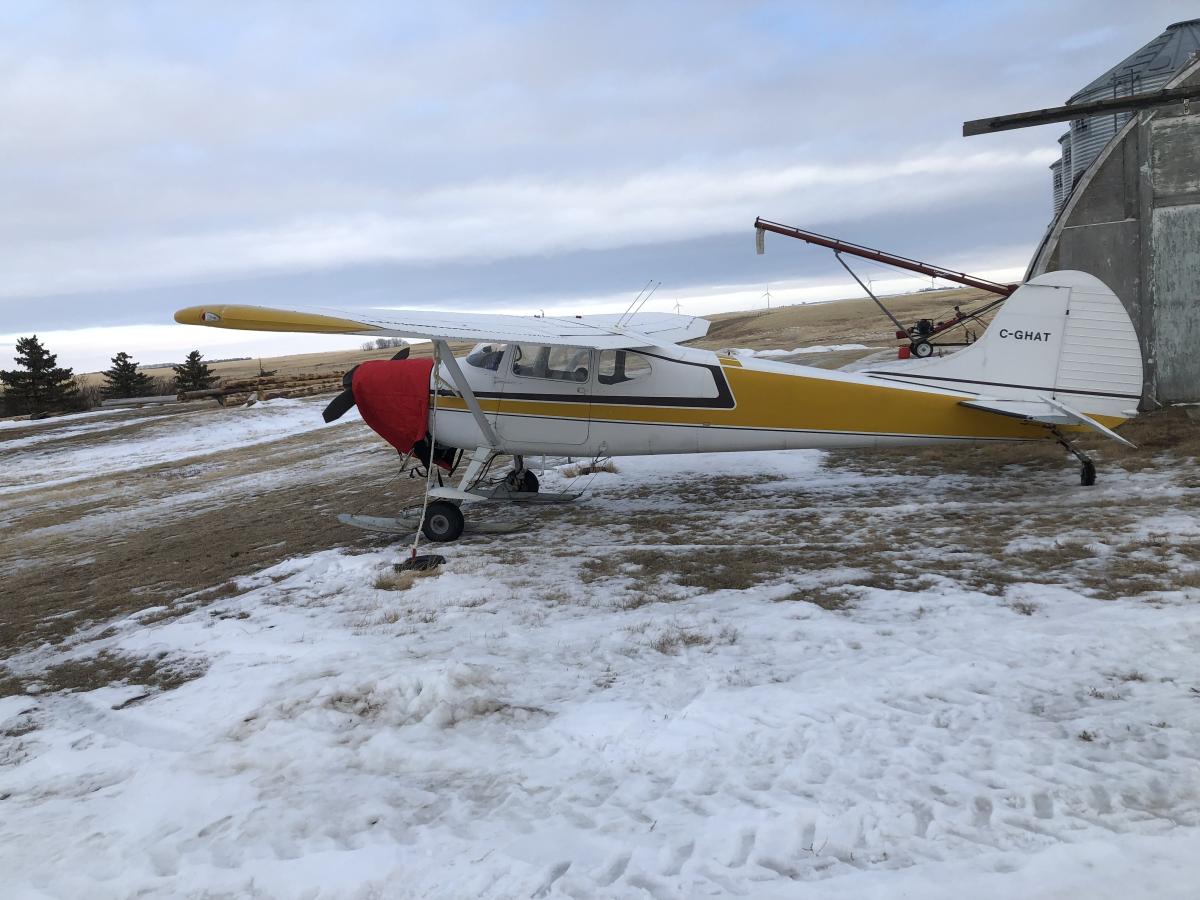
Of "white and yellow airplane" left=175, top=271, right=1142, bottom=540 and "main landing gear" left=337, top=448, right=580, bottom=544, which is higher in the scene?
"white and yellow airplane" left=175, top=271, right=1142, bottom=540

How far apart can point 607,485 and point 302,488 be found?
5.78 meters

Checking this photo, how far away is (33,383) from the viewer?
32438mm

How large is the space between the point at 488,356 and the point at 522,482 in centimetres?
207

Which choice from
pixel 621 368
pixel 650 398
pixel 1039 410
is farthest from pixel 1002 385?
pixel 621 368

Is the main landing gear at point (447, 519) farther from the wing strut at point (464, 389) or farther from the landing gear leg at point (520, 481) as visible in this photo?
the landing gear leg at point (520, 481)

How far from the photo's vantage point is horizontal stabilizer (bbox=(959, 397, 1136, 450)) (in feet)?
24.4

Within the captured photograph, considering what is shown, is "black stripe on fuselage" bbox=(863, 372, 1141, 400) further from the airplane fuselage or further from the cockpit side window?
the cockpit side window

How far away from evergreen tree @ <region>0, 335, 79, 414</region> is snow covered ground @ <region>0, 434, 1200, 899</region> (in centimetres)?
3409

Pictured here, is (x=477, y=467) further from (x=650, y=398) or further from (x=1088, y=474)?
(x=1088, y=474)

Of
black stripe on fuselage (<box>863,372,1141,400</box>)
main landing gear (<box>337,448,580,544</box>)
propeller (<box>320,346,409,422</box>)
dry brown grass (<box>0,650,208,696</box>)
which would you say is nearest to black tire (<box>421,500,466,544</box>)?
main landing gear (<box>337,448,580,544</box>)

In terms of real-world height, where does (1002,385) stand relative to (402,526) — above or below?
above

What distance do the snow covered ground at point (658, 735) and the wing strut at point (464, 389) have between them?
7.74 ft

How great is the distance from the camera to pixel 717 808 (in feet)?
10.1

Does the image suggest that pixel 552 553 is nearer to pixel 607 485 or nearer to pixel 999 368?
pixel 607 485
